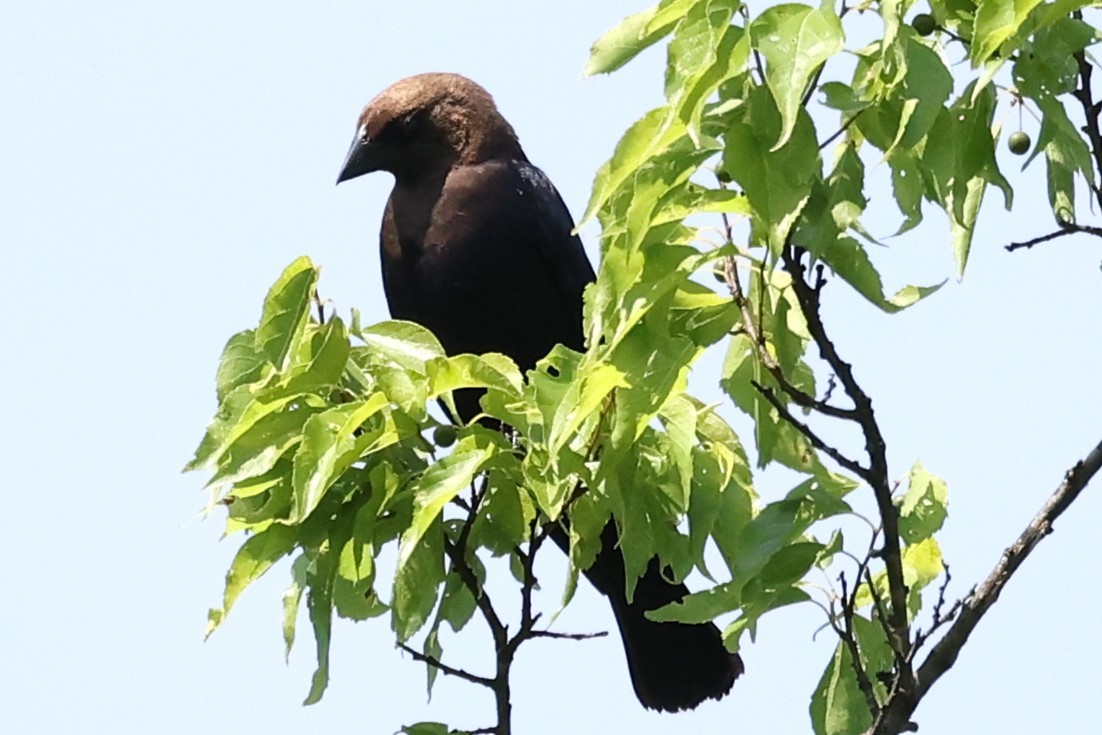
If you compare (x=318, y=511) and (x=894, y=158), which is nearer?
(x=894, y=158)

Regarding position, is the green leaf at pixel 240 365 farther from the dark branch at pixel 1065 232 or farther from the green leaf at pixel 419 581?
the dark branch at pixel 1065 232

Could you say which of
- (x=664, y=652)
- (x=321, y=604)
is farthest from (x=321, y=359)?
(x=664, y=652)

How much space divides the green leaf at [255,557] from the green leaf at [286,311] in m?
0.25

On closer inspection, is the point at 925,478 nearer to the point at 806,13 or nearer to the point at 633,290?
the point at 633,290

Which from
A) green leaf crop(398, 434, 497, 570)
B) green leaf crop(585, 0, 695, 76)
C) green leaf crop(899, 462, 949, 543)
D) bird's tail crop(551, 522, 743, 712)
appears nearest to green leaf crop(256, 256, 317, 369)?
green leaf crop(398, 434, 497, 570)

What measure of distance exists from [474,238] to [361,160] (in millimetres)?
399

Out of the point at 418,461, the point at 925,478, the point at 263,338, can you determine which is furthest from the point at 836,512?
the point at 263,338

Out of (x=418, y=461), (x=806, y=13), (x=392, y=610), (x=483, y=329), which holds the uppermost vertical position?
(x=483, y=329)

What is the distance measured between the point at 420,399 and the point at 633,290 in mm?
382

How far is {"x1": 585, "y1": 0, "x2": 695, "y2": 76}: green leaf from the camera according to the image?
75.6 inches

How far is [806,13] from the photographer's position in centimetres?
177

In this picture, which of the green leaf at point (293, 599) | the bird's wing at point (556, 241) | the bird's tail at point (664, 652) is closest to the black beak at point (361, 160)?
the bird's wing at point (556, 241)

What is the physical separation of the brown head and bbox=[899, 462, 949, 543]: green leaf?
6.62 feet

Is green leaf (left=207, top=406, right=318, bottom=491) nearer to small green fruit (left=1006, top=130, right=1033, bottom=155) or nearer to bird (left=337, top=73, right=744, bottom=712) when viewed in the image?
small green fruit (left=1006, top=130, right=1033, bottom=155)
